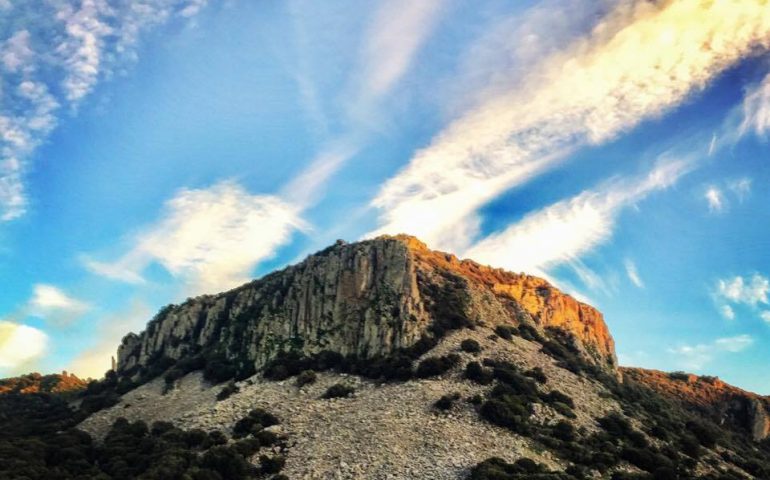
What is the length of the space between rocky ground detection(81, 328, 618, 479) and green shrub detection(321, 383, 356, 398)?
0.95 metres

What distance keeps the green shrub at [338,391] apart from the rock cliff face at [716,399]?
69.0 m

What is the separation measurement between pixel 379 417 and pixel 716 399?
8424 cm

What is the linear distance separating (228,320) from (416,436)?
49797 mm

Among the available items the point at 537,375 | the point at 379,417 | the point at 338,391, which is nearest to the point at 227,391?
the point at 338,391

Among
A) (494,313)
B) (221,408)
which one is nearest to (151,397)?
(221,408)

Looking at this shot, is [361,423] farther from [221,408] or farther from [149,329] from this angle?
[149,329]

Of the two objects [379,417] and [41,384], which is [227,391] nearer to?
[379,417]

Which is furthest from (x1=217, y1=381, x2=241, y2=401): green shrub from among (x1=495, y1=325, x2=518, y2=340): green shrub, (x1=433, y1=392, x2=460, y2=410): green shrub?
(x1=495, y1=325, x2=518, y2=340): green shrub

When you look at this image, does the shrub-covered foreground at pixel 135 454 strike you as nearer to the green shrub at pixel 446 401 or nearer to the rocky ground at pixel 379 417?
the rocky ground at pixel 379 417

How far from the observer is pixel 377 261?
3127 inches

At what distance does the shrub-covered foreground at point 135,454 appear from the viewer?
146 ft

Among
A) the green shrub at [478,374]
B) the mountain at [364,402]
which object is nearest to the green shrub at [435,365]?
the mountain at [364,402]

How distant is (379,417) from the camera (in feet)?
171

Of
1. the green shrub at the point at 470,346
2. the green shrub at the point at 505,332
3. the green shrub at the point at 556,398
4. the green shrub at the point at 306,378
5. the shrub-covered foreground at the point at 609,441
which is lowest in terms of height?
the shrub-covered foreground at the point at 609,441
